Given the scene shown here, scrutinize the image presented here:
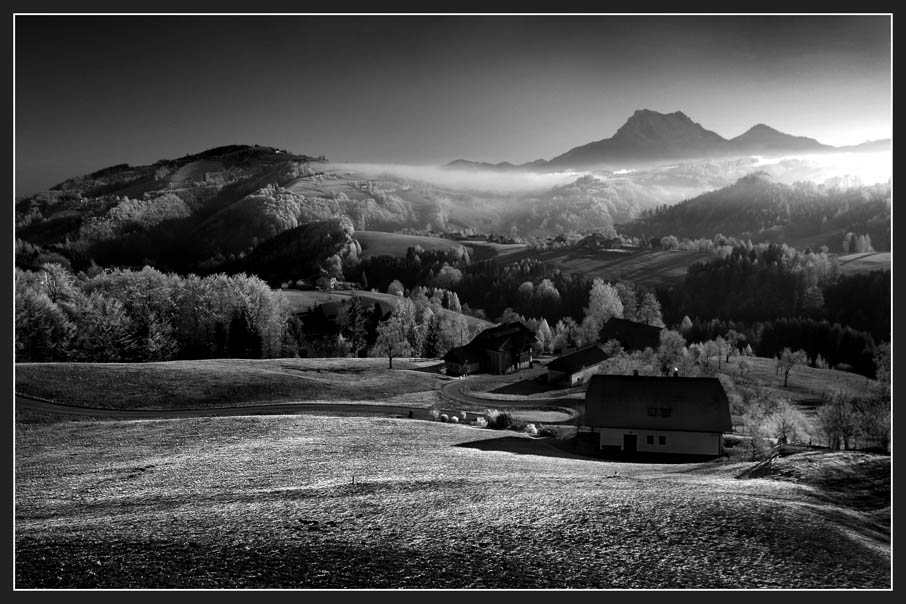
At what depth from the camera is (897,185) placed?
20.8 metres

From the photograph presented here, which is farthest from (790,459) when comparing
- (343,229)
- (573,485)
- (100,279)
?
(343,229)

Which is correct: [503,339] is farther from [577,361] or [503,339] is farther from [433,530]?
[433,530]

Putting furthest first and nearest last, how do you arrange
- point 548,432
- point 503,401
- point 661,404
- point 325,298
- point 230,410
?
1. point 325,298
2. point 503,401
3. point 230,410
4. point 548,432
5. point 661,404

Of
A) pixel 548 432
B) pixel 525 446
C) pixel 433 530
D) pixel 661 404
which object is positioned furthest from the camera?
pixel 548 432

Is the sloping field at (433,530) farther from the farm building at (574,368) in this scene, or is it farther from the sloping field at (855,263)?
the sloping field at (855,263)

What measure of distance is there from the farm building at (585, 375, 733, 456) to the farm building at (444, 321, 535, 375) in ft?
144

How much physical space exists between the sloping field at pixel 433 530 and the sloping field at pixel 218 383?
85.7 feet

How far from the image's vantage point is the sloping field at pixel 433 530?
49.7ft

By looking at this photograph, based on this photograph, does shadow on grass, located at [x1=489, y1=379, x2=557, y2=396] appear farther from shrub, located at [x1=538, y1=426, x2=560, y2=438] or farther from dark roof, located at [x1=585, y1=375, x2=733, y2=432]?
dark roof, located at [x1=585, y1=375, x2=733, y2=432]

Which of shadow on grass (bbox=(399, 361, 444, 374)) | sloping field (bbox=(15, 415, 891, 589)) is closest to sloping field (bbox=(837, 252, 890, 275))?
sloping field (bbox=(15, 415, 891, 589))

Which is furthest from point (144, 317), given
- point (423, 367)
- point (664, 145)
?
point (664, 145)

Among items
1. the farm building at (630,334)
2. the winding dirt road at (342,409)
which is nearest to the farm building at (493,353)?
the winding dirt road at (342,409)

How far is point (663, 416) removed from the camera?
1594 inches

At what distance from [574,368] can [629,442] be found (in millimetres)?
40749
